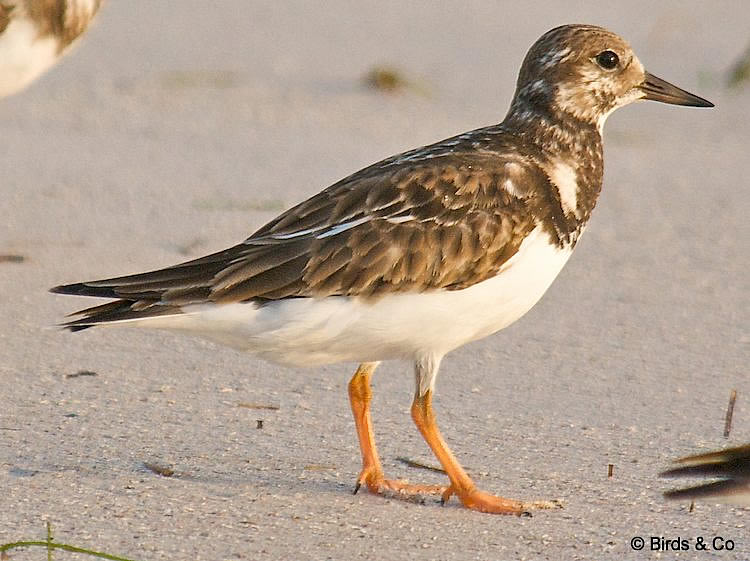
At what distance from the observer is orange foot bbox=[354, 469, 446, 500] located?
368cm

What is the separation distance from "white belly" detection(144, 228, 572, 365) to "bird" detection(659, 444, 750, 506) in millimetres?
785

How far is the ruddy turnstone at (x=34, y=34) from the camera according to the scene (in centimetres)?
562

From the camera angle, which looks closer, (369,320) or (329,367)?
(369,320)

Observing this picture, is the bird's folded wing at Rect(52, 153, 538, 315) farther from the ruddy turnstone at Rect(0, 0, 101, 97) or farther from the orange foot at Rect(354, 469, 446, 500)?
the ruddy turnstone at Rect(0, 0, 101, 97)

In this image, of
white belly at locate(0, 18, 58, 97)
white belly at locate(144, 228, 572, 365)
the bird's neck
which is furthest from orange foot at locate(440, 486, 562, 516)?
white belly at locate(0, 18, 58, 97)

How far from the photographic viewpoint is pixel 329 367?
15.0 ft

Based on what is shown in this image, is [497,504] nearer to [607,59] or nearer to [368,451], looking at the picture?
[368,451]

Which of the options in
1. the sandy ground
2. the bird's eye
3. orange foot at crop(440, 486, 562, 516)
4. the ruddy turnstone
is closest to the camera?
the sandy ground

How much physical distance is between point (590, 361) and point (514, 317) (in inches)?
43.2

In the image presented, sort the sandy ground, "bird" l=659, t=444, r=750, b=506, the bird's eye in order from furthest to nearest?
the bird's eye < the sandy ground < "bird" l=659, t=444, r=750, b=506

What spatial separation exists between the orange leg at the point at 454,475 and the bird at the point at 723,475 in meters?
0.74

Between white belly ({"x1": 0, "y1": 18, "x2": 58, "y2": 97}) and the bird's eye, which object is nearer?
the bird's eye

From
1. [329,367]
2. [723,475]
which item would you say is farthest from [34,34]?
[723,475]

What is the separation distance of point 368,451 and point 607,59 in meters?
1.23
